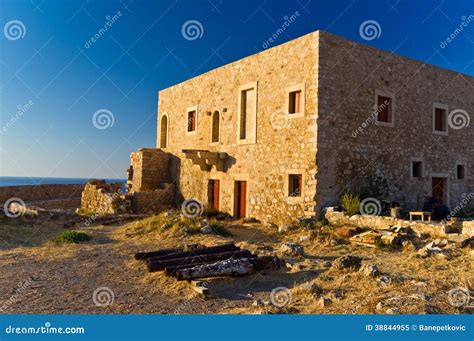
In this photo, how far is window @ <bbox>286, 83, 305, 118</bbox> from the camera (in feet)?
37.7

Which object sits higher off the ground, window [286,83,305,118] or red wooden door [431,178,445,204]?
window [286,83,305,118]

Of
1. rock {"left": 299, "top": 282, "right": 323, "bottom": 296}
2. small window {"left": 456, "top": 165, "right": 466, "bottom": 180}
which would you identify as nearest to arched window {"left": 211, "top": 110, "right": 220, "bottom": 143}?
small window {"left": 456, "top": 165, "right": 466, "bottom": 180}

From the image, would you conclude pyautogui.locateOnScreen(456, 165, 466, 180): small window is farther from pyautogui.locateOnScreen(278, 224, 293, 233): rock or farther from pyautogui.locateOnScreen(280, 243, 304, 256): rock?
Answer: pyautogui.locateOnScreen(280, 243, 304, 256): rock

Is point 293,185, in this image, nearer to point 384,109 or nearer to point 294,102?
point 294,102

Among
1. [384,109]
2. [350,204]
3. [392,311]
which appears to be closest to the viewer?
[392,311]

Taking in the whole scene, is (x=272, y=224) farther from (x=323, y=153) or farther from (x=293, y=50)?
(x=293, y=50)

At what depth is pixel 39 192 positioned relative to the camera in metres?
22.8

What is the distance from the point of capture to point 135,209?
635 inches

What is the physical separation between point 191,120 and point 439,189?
34.8ft

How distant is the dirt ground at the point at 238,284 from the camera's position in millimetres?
5090

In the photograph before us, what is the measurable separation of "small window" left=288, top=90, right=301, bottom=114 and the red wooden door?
20.2ft

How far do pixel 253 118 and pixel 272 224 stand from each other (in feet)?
12.8

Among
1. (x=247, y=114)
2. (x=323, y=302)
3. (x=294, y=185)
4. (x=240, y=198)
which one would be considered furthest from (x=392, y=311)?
(x=247, y=114)

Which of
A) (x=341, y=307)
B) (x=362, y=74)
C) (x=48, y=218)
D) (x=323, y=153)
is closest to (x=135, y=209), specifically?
(x=48, y=218)
